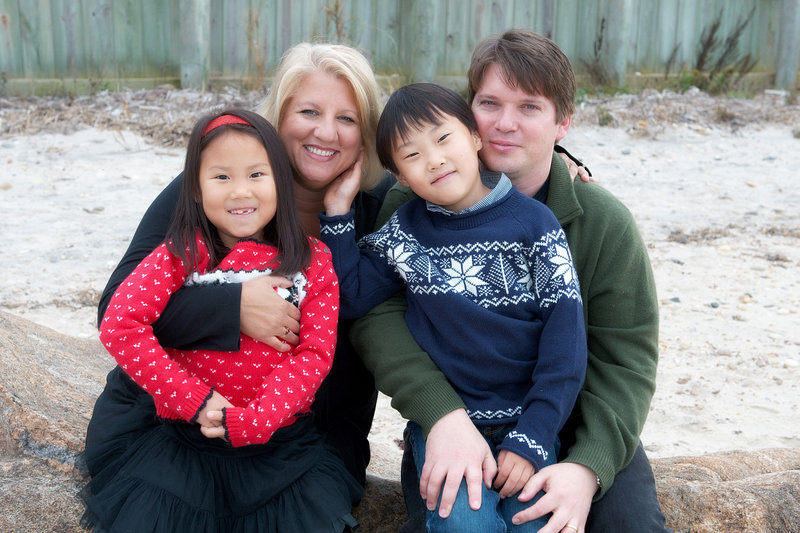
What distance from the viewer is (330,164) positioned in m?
2.72

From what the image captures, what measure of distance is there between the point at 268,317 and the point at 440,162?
2.19 feet

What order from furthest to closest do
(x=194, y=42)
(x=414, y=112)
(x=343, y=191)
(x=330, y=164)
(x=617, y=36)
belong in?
(x=617, y=36)
(x=194, y=42)
(x=330, y=164)
(x=343, y=191)
(x=414, y=112)

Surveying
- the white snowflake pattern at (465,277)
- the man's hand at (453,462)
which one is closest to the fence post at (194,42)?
the white snowflake pattern at (465,277)

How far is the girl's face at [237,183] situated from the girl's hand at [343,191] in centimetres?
31

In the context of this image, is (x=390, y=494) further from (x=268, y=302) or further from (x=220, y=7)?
(x=220, y=7)

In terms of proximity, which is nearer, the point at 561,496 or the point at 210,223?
the point at 561,496

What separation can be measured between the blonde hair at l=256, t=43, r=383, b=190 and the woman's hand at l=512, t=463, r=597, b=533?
1278mm

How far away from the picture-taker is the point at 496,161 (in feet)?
8.34

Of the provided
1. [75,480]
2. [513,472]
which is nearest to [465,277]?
[513,472]

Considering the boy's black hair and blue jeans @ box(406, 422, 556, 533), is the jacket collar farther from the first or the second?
blue jeans @ box(406, 422, 556, 533)

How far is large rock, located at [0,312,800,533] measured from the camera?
7.43 feet

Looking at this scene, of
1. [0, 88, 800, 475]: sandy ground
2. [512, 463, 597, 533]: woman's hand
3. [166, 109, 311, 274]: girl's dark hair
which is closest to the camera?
[512, 463, 597, 533]: woman's hand

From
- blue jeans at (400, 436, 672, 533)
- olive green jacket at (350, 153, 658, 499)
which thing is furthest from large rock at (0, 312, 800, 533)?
olive green jacket at (350, 153, 658, 499)

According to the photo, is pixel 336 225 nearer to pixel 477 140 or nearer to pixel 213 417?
pixel 477 140
